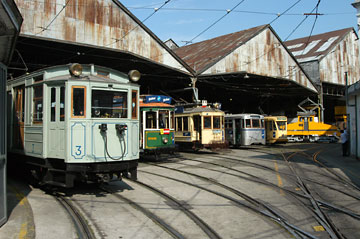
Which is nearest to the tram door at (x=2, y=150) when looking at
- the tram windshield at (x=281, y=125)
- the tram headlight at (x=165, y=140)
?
the tram headlight at (x=165, y=140)

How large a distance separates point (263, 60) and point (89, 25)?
55.9 feet

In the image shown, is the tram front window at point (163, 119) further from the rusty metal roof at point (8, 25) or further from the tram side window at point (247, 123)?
the tram side window at point (247, 123)

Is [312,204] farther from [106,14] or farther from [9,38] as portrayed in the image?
[106,14]

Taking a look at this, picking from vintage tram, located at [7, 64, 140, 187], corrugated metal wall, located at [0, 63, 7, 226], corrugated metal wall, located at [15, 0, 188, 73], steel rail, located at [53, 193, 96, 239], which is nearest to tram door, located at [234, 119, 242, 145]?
corrugated metal wall, located at [15, 0, 188, 73]

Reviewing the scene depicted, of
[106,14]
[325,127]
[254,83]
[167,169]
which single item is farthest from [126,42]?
[325,127]

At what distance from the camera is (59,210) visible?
7.07m

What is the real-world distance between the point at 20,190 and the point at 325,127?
31.8m

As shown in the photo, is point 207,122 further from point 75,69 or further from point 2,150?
point 2,150

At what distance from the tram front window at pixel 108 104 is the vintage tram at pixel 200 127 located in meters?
11.2

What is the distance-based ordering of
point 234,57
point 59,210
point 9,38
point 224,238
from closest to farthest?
point 224,238 → point 9,38 → point 59,210 → point 234,57

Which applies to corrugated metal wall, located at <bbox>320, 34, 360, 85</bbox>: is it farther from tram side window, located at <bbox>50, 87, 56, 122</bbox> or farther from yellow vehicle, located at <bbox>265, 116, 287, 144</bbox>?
tram side window, located at <bbox>50, 87, 56, 122</bbox>

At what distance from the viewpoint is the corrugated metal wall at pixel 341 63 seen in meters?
41.2

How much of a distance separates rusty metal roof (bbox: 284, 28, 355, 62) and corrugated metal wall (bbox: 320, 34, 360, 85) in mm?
648

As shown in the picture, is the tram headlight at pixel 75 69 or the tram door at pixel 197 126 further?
the tram door at pixel 197 126
